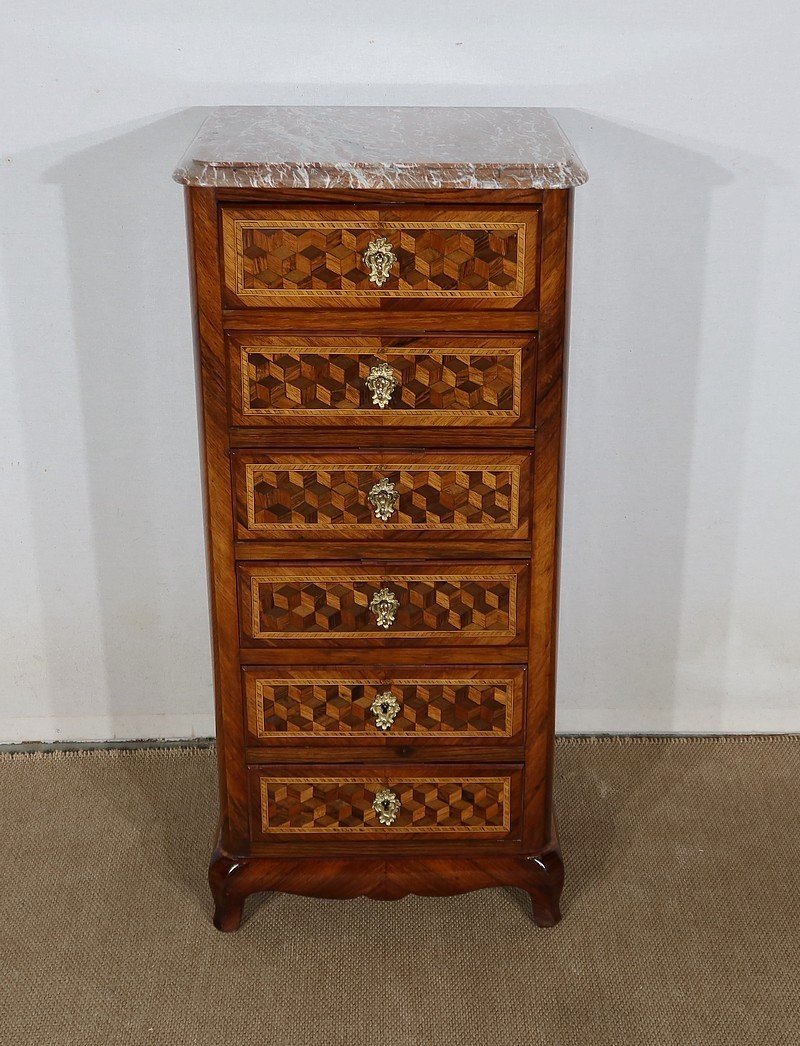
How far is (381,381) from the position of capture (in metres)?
1.71

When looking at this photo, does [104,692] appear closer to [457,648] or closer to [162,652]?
[162,652]

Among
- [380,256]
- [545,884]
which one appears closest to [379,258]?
[380,256]

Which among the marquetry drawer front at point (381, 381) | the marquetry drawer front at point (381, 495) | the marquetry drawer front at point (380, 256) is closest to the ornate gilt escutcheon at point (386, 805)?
the marquetry drawer front at point (381, 495)

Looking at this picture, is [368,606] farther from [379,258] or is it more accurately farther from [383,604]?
[379,258]

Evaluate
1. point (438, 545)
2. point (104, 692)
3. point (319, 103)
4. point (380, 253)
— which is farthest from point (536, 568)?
point (104, 692)

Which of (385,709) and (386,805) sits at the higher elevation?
(385,709)

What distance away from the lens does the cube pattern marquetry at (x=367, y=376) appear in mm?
1708

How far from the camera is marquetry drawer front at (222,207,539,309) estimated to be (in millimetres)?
1636

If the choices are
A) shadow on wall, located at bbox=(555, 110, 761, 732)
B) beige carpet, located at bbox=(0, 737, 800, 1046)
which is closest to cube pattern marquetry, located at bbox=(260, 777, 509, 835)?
beige carpet, located at bbox=(0, 737, 800, 1046)

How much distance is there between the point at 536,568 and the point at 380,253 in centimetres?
53

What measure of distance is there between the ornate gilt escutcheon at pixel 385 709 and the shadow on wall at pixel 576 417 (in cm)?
67

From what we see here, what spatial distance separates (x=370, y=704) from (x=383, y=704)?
0.02 m

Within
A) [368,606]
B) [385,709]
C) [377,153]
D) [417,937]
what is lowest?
[417,937]

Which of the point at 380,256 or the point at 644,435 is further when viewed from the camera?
the point at 644,435
